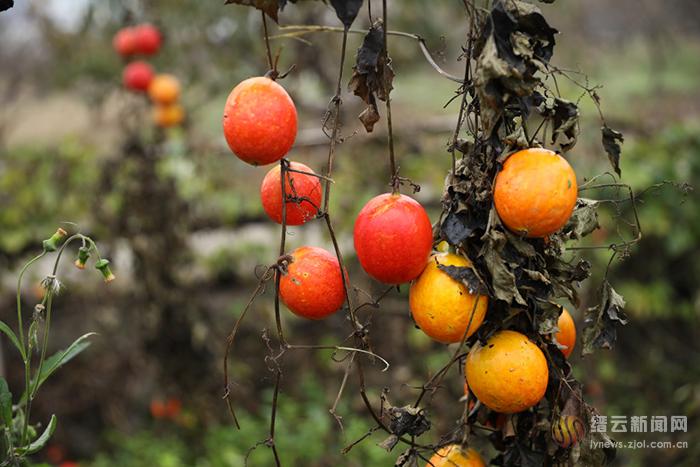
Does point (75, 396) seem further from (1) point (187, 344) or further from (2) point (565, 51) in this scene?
(2) point (565, 51)

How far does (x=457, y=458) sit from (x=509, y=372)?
27 cm

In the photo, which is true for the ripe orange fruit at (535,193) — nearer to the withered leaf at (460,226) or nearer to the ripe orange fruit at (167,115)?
the withered leaf at (460,226)

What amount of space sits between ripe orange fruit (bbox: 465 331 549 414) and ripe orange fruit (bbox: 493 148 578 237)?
0.70 feet

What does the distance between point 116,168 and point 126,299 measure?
1081 mm

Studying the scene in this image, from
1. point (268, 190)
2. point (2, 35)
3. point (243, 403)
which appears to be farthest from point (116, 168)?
point (2, 35)

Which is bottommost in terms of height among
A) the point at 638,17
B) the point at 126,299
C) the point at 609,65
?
the point at 609,65

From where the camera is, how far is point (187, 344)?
4023 millimetres

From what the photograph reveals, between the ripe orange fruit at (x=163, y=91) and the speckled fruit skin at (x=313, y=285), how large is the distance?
10.8ft

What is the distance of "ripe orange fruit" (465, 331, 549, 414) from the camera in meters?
1.28

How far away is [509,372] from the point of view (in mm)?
1277

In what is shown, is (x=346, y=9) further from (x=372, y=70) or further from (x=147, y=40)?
(x=147, y=40)

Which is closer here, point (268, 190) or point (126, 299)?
point (268, 190)

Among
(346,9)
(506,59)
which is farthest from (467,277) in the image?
(346,9)

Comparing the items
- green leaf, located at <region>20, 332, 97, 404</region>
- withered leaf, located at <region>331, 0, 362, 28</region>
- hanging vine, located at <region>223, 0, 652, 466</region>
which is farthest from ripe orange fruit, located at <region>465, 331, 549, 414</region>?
green leaf, located at <region>20, 332, 97, 404</region>
